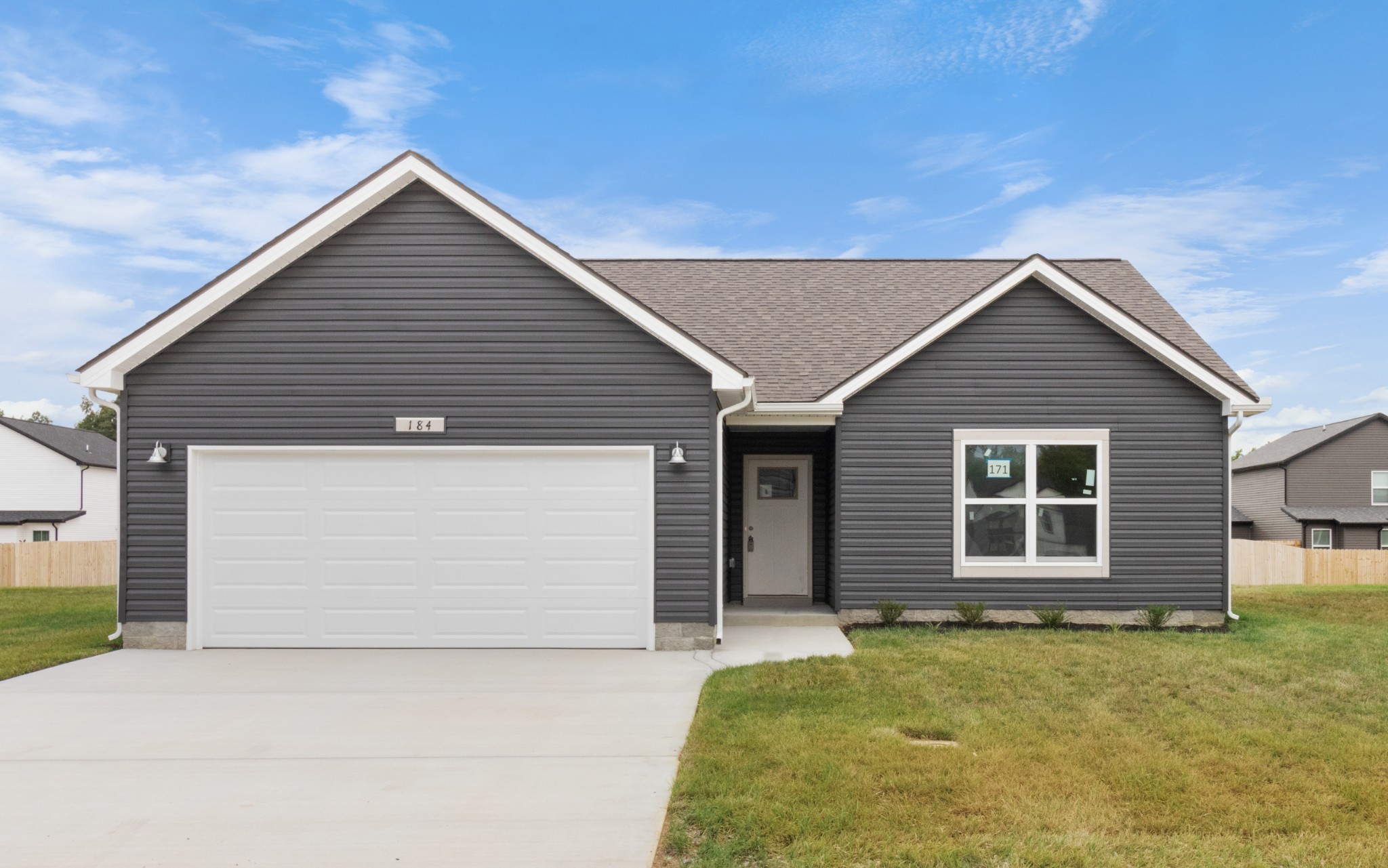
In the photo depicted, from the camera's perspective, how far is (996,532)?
35.7 ft

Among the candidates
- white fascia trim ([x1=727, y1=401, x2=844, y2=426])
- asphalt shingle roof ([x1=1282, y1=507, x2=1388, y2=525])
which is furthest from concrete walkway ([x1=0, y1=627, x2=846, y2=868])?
asphalt shingle roof ([x1=1282, y1=507, x2=1388, y2=525])

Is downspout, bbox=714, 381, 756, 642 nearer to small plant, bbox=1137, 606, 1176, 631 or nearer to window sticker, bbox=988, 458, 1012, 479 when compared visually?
window sticker, bbox=988, 458, 1012, 479

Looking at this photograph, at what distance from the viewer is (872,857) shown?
3.92 meters

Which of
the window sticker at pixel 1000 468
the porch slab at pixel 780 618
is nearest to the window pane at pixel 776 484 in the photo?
the porch slab at pixel 780 618

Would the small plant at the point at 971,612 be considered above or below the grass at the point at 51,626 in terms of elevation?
above

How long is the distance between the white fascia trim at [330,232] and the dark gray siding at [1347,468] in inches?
1342

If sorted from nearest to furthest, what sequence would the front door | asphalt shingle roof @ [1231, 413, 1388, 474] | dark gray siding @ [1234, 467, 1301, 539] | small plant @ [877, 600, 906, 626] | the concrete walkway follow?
the concrete walkway
small plant @ [877, 600, 906, 626]
the front door
asphalt shingle roof @ [1231, 413, 1388, 474]
dark gray siding @ [1234, 467, 1301, 539]

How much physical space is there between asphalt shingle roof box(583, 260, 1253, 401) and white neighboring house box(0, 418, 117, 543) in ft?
107

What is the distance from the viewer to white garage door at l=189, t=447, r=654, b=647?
9.30 metres

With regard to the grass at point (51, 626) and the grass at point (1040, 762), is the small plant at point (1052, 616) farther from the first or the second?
the grass at point (51, 626)

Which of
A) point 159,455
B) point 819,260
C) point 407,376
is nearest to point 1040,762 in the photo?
point 407,376

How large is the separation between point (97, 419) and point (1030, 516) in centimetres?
6242

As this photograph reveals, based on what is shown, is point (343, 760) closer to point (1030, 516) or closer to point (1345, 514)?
point (1030, 516)

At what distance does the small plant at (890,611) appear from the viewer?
1059 centimetres
